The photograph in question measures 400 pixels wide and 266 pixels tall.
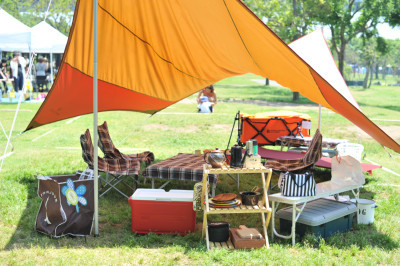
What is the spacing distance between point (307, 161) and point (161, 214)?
1847 millimetres

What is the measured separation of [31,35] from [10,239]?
7496 mm

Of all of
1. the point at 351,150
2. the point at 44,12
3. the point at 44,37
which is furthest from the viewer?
the point at 44,12

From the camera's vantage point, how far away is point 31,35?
10.4 m

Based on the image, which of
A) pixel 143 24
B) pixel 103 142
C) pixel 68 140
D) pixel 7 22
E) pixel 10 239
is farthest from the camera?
pixel 7 22

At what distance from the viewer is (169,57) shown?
561 centimetres

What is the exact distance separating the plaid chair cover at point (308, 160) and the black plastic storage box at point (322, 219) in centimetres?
47

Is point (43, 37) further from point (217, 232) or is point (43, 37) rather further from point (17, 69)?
point (217, 232)

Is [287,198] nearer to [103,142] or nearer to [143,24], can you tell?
[143,24]

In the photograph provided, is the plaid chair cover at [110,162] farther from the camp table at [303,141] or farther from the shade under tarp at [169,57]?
the camp table at [303,141]

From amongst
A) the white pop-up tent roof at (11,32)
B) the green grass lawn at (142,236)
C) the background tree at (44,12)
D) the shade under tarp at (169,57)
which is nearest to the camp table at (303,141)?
the green grass lawn at (142,236)

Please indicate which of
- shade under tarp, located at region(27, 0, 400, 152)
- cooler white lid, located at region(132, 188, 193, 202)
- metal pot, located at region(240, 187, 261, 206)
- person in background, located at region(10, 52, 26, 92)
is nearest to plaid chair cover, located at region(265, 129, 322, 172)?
shade under tarp, located at region(27, 0, 400, 152)

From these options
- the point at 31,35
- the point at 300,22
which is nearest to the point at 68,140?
the point at 31,35

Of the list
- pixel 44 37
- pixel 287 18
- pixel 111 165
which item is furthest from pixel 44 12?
pixel 111 165

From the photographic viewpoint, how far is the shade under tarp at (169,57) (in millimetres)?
4215
